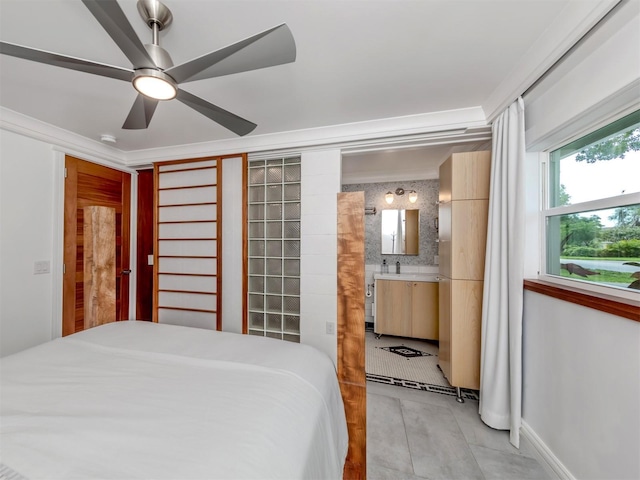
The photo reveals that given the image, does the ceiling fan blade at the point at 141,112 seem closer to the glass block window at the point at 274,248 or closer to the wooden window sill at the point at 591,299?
the glass block window at the point at 274,248

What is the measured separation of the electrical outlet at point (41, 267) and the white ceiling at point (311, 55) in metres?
1.33

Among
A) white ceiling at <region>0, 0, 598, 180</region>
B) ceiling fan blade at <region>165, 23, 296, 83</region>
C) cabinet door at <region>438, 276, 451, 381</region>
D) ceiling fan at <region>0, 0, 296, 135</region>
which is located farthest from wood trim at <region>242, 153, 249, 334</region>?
cabinet door at <region>438, 276, 451, 381</region>

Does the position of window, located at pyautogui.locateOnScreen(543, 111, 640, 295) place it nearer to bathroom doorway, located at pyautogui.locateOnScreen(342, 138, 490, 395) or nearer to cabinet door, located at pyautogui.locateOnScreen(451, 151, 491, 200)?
cabinet door, located at pyautogui.locateOnScreen(451, 151, 491, 200)

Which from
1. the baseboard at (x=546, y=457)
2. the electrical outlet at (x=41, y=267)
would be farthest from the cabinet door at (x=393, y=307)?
the electrical outlet at (x=41, y=267)

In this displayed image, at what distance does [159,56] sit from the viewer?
1070mm

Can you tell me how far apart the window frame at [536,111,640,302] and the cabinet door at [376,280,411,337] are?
178 centimetres

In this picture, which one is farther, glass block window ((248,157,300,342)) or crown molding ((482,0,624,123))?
glass block window ((248,157,300,342))

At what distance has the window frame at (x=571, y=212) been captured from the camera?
1199 mm

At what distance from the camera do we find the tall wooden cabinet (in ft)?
7.04

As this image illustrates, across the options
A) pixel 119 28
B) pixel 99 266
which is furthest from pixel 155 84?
pixel 99 266

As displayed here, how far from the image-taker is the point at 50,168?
2443 millimetres

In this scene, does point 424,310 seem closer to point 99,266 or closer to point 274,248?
point 274,248

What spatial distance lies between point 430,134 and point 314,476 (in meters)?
2.44

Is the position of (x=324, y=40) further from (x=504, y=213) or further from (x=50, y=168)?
(x=50, y=168)
